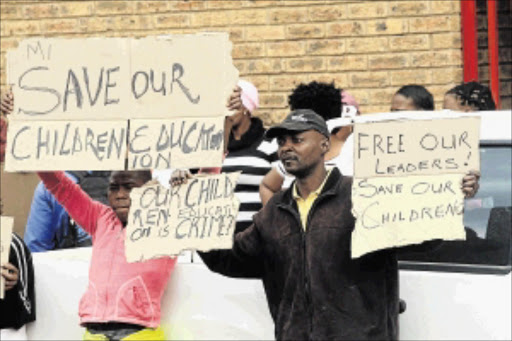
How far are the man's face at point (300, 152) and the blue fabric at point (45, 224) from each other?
2.36m

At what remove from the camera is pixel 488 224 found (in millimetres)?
5527

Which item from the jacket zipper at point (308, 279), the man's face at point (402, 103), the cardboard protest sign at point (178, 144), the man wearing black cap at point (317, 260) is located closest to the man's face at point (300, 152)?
the man wearing black cap at point (317, 260)

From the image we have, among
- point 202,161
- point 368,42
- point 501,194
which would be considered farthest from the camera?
point 368,42

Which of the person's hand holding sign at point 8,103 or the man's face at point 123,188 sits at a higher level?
the person's hand holding sign at point 8,103

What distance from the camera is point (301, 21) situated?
9.41 m

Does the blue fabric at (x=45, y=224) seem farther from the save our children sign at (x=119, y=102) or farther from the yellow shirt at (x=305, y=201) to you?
the yellow shirt at (x=305, y=201)

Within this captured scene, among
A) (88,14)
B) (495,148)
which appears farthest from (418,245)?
(88,14)

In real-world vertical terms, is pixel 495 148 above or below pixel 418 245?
above

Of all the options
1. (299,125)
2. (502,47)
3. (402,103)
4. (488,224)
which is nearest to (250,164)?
(402,103)

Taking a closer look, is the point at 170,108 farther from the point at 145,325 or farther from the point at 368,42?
the point at 368,42

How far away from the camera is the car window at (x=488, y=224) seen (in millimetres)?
5500

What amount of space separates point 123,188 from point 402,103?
2145 millimetres

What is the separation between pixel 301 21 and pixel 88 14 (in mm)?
1494

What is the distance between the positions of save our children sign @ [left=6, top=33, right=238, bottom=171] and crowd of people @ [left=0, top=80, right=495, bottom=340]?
0.12 metres
